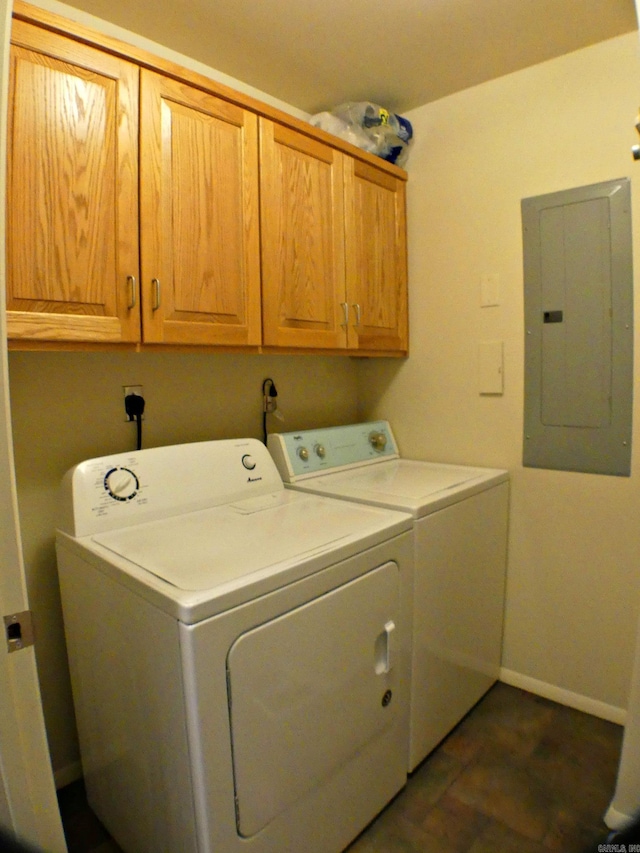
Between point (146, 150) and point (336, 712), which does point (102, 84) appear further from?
point (336, 712)

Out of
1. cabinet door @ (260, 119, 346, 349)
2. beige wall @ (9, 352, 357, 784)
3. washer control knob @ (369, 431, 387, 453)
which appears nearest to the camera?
beige wall @ (9, 352, 357, 784)

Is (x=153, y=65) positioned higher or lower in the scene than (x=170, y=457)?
higher

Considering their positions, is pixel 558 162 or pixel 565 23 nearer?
pixel 565 23

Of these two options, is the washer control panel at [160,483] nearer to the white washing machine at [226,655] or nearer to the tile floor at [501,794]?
the white washing machine at [226,655]

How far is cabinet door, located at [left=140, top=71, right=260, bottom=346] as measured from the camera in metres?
1.39

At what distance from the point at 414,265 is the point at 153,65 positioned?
4.30 feet

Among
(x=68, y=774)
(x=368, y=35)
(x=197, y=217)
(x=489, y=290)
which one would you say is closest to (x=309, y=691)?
(x=68, y=774)

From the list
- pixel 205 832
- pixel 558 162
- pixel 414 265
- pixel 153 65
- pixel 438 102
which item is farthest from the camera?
pixel 414 265

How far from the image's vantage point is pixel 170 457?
61.5 inches

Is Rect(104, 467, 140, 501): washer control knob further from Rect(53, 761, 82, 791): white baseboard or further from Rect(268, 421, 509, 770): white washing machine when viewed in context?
Rect(53, 761, 82, 791): white baseboard

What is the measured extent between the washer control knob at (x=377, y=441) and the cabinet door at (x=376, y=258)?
0.40 meters

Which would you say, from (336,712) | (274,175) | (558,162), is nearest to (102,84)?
(274,175)

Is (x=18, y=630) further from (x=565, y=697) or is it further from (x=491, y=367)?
(x=565, y=697)

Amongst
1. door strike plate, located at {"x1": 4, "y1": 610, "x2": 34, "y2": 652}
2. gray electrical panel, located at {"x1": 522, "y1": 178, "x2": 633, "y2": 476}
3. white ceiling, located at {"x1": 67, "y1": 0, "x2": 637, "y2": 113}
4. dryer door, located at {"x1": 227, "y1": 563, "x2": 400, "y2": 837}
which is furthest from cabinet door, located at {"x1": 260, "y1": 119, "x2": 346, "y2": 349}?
door strike plate, located at {"x1": 4, "y1": 610, "x2": 34, "y2": 652}
